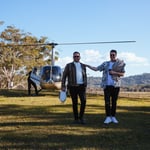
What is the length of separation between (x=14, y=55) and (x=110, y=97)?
186ft

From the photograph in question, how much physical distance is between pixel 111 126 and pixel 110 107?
865mm

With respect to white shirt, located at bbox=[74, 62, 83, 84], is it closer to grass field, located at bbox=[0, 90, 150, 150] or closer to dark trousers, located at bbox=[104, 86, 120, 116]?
dark trousers, located at bbox=[104, 86, 120, 116]

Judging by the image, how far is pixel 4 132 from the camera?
10609 mm

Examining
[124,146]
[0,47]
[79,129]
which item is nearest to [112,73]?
[79,129]

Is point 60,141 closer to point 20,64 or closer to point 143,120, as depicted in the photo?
point 143,120

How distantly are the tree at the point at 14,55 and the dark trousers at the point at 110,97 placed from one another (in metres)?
55.3

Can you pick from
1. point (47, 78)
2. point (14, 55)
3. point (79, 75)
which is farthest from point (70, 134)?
point (14, 55)

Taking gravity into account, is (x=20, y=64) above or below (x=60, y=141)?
above

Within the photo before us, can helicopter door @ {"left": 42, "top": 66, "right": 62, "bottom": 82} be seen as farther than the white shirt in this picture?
Yes

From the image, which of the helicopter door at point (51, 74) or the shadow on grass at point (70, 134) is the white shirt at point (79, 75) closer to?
the shadow on grass at point (70, 134)

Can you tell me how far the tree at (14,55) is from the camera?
68.1 m

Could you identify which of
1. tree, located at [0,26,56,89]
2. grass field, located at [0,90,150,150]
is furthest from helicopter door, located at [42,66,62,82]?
tree, located at [0,26,56,89]

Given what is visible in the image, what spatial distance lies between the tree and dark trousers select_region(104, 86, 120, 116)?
182 feet

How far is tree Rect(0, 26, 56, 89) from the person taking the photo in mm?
68062
